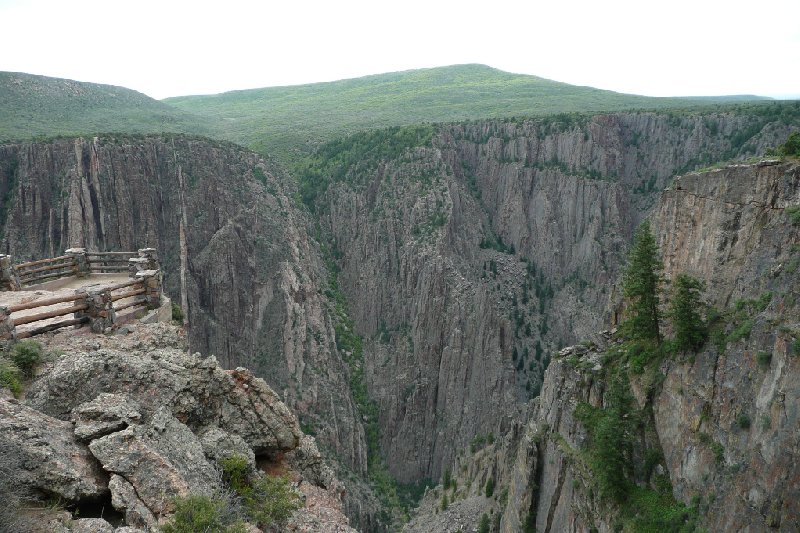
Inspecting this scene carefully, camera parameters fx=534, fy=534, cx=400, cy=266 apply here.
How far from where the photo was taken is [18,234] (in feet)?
183

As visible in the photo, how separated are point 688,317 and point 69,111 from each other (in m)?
109

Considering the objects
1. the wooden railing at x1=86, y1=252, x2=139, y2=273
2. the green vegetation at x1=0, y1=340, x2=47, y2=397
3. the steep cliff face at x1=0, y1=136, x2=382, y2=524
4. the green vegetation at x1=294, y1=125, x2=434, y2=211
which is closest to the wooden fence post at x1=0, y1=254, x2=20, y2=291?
the wooden railing at x1=86, y1=252, x2=139, y2=273

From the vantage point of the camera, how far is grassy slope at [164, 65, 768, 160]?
Result: 105 metres

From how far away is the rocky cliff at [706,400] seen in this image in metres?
17.3

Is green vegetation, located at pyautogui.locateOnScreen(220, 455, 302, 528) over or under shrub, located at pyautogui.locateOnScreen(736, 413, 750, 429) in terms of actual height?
over

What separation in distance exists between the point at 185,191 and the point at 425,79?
13652cm

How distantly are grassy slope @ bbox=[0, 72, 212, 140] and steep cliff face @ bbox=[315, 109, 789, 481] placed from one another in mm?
41669

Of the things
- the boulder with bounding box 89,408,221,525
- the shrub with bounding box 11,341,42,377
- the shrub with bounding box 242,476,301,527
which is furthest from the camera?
the shrub with bounding box 11,341,42,377

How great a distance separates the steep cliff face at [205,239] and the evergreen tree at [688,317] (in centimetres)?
4029

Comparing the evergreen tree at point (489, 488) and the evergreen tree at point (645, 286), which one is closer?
the evergreen tree at point (645, 286)

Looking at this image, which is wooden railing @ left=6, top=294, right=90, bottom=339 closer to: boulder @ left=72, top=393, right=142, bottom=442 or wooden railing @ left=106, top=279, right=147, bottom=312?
wooden railing @ left=106, top=279, right=147, bottom=312

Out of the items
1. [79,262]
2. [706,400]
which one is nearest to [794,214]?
[706,400]

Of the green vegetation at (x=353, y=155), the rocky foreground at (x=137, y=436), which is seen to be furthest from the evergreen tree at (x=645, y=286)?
the green vegetation at (x=353, y=155)

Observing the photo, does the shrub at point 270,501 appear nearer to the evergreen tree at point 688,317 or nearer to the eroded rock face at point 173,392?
the eroded rock face at point 173,392
